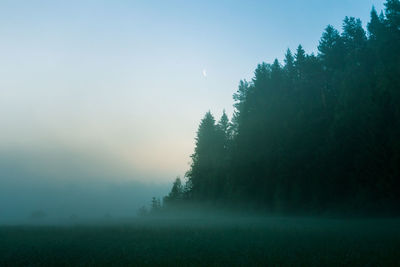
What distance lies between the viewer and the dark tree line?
29.2m

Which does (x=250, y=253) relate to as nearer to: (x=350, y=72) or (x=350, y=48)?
(x=350, y=72)

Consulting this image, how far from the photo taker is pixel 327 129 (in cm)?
3622

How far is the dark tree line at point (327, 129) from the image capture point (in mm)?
29156

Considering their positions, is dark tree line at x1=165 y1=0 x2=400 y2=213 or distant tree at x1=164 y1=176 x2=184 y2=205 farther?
distant tree at x1=164 y1=176 x2=184 y2=205

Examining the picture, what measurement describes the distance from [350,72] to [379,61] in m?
3.06

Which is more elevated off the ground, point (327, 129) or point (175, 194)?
point (327, 129)

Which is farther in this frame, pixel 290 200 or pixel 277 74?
pixel 277 74

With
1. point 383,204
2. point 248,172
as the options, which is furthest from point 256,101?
point 383,204

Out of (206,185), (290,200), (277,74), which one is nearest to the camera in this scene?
(290,200)

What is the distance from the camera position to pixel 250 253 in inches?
364

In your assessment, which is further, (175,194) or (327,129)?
(175,194)

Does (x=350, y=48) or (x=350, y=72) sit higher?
(x=350, y=48)

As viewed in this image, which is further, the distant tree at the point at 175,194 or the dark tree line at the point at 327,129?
the distant tree at the point at 175,194

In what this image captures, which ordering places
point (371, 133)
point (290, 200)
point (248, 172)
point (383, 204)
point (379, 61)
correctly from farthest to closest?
point (248, 172)
point (290, 200)
point (379, 61)
point (371, 133)
point (383, 204)
